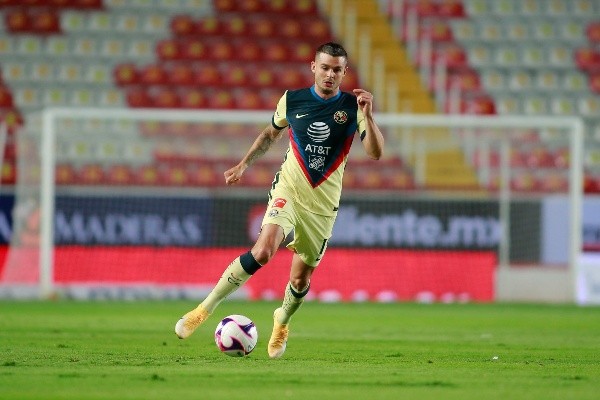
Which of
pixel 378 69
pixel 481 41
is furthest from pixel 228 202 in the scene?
pixel 481 41

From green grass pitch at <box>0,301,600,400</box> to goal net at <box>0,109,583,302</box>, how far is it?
301 cm

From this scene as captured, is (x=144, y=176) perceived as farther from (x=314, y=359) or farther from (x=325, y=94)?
(x=314, y=359)

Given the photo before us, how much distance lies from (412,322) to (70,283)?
6074mm

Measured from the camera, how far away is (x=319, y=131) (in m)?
8.60

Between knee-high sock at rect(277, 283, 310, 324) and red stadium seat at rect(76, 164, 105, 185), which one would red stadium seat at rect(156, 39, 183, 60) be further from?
knee-high sock at rect(277, 283, 310, 324)

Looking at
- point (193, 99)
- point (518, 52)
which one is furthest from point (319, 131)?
point (518, 52)

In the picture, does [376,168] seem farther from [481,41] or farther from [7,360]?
[7,360]

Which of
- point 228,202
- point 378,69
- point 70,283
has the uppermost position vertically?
point 378,69

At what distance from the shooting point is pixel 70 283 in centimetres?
1761

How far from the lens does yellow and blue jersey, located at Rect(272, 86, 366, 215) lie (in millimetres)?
8594

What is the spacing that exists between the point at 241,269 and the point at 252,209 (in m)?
9.67

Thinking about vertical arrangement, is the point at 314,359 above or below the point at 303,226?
below

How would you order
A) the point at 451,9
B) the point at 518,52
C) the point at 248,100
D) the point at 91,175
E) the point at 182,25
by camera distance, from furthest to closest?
the point at 451,9
the point at 518,52
the point at 182,25
the point at 248,100
the point at 91,175

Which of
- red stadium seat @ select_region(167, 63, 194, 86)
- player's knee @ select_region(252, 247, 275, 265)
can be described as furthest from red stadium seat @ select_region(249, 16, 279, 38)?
player's knee @ select_region(252, 247, 275, 265)
